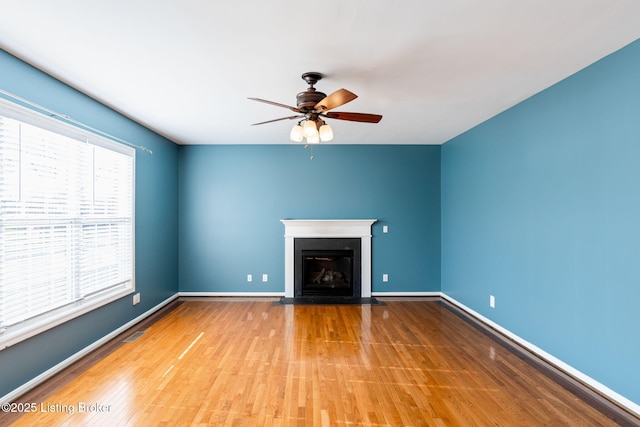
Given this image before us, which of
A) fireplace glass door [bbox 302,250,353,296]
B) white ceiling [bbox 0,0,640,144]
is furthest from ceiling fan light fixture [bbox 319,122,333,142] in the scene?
fireplace glass door [bbox 302,250,353,296]

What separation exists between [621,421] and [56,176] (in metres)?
4.56

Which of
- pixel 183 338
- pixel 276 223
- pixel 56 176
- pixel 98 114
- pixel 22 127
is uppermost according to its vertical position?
pixel 98 114

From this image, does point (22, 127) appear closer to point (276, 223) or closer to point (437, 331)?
point (276, 223)

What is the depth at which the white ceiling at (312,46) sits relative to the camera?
1788 millimetres

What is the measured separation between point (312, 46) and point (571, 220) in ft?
8.30

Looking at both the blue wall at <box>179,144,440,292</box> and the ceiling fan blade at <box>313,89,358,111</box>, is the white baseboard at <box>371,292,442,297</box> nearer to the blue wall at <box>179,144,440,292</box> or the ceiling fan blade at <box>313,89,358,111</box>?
the blue wall at <box>179,144,440,292</box>

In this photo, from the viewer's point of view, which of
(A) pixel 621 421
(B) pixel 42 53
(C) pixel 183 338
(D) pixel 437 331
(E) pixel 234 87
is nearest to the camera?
(A) pixel 621 421

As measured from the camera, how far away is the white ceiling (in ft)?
5.87

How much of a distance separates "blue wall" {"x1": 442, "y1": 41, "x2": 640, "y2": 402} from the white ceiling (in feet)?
0.98

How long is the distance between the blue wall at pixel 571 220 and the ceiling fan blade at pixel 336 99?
1899mm

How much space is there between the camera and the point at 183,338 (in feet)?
11.5

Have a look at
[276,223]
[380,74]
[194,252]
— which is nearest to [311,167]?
[276,223]

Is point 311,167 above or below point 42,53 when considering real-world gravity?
below

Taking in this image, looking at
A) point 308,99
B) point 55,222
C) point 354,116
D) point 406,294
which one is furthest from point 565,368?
point 55,222
